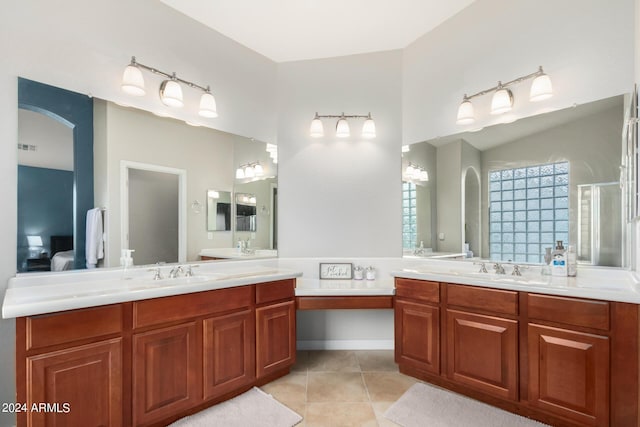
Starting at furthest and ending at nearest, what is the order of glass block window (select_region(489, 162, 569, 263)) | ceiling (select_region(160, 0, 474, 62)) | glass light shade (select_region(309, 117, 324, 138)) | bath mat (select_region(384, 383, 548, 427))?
glass light shade (select_region(309, 117, 324, 138)) → ceiling (select_region(160, 0, 474, 62)) → glass block window (select_region(489, 162, 569, 263)) → bath mat (select_region(384, 383, 548, 427))

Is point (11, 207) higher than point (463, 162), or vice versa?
point (463, 162)

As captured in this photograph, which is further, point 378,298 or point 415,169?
point 415,169

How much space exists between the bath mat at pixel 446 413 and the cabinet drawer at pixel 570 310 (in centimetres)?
67

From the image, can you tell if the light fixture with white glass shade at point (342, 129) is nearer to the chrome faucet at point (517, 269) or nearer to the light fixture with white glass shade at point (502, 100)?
the light fixture with white glass shade at point (502, 100)

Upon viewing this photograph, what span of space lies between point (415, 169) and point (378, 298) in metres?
1.24

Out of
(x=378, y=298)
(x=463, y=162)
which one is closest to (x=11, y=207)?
(x=378, y=298)

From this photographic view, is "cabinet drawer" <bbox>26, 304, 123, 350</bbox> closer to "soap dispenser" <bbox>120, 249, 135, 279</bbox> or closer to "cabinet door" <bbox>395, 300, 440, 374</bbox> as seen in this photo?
"soap dispenser" <bbox>120, 249, 135, 279</bbox>

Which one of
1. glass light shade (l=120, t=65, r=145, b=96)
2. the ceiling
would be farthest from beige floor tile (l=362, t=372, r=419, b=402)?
the ceiling

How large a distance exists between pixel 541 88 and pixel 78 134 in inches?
120

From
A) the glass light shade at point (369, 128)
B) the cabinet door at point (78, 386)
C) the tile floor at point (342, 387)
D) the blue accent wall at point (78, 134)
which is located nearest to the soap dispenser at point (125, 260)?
the blue accent wall at point (78, 134)

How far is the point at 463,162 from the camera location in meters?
2.65

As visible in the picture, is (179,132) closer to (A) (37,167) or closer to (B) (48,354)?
(A) (37,167)

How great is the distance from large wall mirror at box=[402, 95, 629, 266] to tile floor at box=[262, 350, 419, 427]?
41.4 inches

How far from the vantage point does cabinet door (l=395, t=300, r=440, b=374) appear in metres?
2.29
